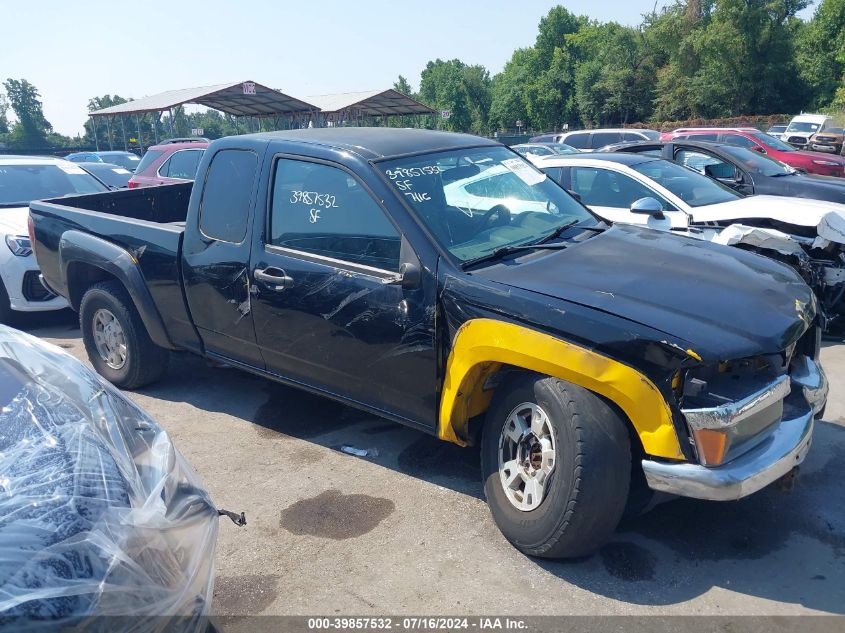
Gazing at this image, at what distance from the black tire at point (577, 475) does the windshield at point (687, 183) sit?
15.7 feet

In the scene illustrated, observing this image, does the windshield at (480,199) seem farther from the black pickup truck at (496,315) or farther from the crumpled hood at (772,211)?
the crumpled hood at (772,211)

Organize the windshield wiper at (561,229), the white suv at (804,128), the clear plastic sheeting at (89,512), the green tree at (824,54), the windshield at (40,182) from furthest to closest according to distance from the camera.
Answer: the green tree at (824,54) → the white suv at (804,128) → the windshield at (40,182) → the windshield wiper at (561,229) → the clear plastic sheeting at (89,512)

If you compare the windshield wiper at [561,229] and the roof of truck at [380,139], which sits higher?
the roof of truck at [380,139]

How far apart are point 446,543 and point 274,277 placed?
1.80 m

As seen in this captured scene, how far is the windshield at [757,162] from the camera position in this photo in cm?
898

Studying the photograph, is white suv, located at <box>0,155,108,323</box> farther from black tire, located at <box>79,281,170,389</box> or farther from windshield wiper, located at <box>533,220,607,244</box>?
windshield wiper, located at <box>533,220,607,244</box>

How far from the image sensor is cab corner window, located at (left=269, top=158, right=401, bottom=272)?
3771 millimetres

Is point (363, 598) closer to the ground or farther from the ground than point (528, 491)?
closer to the ground

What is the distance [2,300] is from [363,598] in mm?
6177

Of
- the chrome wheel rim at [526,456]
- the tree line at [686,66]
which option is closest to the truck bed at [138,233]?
Result: the chrome wheel rim at [526,456]

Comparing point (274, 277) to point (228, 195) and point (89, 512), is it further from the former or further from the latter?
point (89, 512)

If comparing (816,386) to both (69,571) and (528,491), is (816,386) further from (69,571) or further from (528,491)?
(69,571)

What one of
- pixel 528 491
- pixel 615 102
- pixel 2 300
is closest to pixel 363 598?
pixel 528 491

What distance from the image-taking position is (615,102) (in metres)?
57.8
